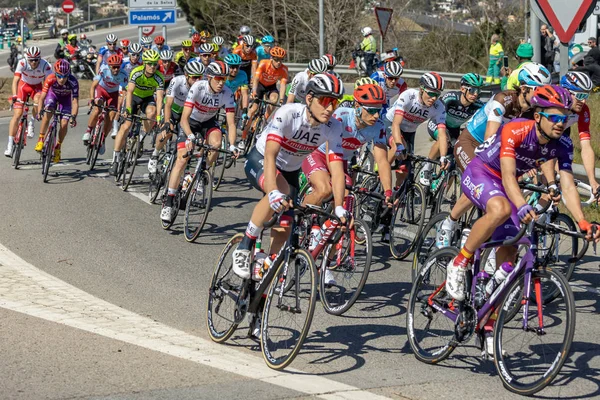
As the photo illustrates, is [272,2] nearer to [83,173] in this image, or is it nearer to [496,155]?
[83,173]

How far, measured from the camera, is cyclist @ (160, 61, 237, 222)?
41.1 ft

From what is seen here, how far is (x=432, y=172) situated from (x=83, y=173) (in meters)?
7.49

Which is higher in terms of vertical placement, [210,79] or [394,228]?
[210,79]

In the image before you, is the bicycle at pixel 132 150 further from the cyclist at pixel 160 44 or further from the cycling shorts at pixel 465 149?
the cyclist at pixel 160 44

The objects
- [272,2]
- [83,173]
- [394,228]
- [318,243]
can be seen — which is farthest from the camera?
[272,2]

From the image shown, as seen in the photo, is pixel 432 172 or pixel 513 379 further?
pixel 432 172

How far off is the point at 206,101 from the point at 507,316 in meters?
7.19

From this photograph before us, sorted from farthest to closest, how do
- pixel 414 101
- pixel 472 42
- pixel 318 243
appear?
pixel 472 42 → pixel 414 101 → pixel 318 243

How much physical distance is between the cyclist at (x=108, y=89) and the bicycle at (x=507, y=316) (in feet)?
36.3

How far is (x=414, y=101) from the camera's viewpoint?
12414mm

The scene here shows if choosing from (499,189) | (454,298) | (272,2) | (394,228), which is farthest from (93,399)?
(272,2)

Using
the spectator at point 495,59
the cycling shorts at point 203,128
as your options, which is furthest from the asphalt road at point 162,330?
the spectator at point 495,59

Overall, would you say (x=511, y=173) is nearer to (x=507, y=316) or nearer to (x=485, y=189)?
(x=485, y=189)

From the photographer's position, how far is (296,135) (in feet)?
26.2
